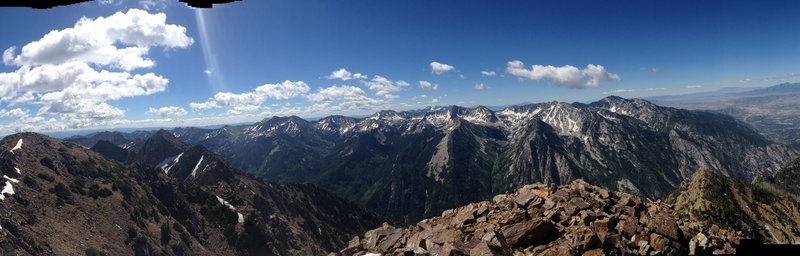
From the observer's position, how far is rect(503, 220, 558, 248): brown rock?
34656 millimetres

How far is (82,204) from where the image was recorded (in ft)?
601

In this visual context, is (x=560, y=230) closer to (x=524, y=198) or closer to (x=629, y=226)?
A: (x=629, y=226)

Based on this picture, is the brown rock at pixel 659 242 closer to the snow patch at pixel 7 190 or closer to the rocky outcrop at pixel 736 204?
the rocky outcrop at pixel 736 204

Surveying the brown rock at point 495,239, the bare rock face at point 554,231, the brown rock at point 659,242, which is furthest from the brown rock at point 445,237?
the brown rock at point 659,242

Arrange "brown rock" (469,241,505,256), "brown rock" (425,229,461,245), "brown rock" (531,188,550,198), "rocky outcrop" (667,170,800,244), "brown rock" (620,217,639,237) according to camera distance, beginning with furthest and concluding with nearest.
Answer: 1. "rocky outcrop" (667,170,800,244)
2. "brown rock" (531,188,550,198)
3. "brown rock" (425,229,461,245)
4. "brown rock" (620,217,639,237)
5. "brown rock" (469,241,505,256)

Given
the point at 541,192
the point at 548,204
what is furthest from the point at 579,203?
the point at 541,192

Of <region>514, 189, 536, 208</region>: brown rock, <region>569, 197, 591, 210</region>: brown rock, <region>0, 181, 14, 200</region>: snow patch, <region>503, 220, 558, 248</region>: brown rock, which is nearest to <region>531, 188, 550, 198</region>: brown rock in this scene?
<region>514, 189, 536, 208</region>: brown rock

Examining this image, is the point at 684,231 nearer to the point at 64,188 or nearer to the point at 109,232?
the point at 109,232

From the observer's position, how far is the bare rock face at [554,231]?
105ft

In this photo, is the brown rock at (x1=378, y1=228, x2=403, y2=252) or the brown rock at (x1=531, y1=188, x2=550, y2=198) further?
the brown rock at (x1=531, y1=188, x2=550, y2=198)

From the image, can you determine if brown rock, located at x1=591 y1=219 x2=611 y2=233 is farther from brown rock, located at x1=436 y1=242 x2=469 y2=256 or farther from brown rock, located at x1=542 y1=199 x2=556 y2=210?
brown rock, located at x1=436 y1=242 x2=469 y2=256

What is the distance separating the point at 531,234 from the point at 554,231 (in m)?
1.96

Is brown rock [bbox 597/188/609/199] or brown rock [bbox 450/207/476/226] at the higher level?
brown rock [bbox 597/188/609/199]

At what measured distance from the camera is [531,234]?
1372 inches
